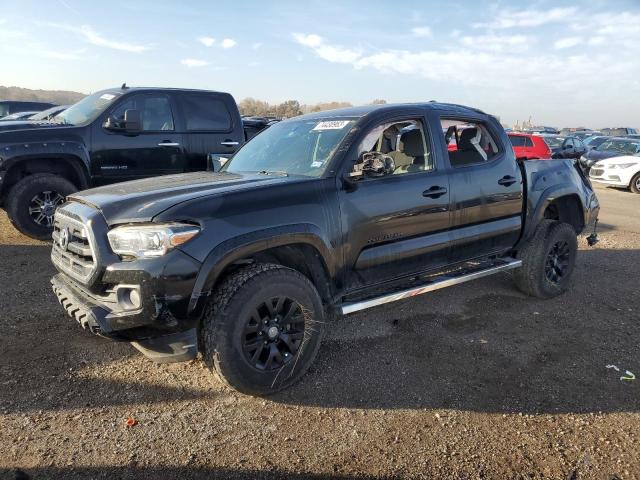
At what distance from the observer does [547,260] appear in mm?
5141

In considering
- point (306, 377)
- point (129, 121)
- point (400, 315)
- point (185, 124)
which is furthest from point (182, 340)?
point (185, 124)

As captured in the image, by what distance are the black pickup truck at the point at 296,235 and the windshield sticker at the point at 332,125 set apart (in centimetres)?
2

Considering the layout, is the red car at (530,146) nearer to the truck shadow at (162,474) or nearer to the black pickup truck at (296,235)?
the black pickup truck at (296,235)

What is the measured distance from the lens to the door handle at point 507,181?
Result: 15.2ft

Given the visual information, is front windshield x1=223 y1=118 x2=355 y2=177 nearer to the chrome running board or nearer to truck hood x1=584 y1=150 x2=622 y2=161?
the chrome running board

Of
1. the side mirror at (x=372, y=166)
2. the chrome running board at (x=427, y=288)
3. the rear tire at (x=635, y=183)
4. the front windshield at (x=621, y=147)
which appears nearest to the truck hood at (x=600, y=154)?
the front windshield at (x=621, y=147)

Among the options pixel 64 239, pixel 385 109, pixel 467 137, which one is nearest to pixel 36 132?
pixel 64 239

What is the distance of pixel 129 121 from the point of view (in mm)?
6578

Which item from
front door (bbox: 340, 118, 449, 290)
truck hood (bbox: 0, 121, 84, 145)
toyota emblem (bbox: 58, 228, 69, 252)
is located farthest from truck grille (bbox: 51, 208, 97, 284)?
truck hood (bbox: 0, 121, 84, 145)

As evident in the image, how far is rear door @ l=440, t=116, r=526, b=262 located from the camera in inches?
169

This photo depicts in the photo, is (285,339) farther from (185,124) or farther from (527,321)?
(185,124)

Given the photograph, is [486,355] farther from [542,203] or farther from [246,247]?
[246,247]

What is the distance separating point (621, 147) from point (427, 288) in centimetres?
1751

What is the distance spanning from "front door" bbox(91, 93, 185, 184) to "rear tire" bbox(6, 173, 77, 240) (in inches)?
21.0
